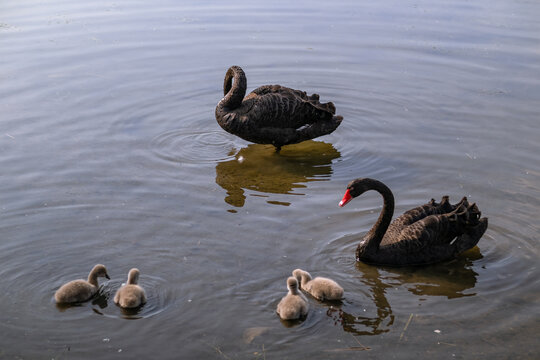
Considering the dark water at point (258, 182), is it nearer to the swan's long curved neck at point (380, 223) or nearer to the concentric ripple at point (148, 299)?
the concentric ripple at point (148, 299)

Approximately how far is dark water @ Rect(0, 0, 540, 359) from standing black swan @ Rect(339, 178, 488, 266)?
149mm

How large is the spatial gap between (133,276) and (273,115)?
3.48m

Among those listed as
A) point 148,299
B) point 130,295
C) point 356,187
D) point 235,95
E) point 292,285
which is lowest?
point 148,299

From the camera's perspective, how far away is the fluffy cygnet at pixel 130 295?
4.99 meters

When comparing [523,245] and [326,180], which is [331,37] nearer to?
[326,180]

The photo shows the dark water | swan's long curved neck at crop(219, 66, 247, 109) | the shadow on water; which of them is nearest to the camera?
the dark water

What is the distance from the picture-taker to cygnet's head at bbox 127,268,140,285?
16.9ft

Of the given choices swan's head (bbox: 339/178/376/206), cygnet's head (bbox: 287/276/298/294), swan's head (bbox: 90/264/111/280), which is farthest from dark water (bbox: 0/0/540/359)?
swan's head (bbox: 339/178/376/206)

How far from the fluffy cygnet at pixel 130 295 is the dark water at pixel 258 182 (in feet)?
0.31

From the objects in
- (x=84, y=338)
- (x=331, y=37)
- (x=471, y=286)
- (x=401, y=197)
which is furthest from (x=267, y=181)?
(x=331, y=37)

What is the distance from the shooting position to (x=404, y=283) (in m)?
5.56

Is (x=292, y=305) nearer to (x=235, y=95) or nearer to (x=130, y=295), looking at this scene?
(x=130, y=295)

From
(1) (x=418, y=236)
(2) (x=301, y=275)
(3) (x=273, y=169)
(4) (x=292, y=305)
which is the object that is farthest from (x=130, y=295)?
(3) (x=273, y=169)

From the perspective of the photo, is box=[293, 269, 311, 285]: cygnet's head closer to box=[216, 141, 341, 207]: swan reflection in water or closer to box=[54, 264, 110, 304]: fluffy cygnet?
box=[54, 264, 110, 304]: fluffy cygnet
